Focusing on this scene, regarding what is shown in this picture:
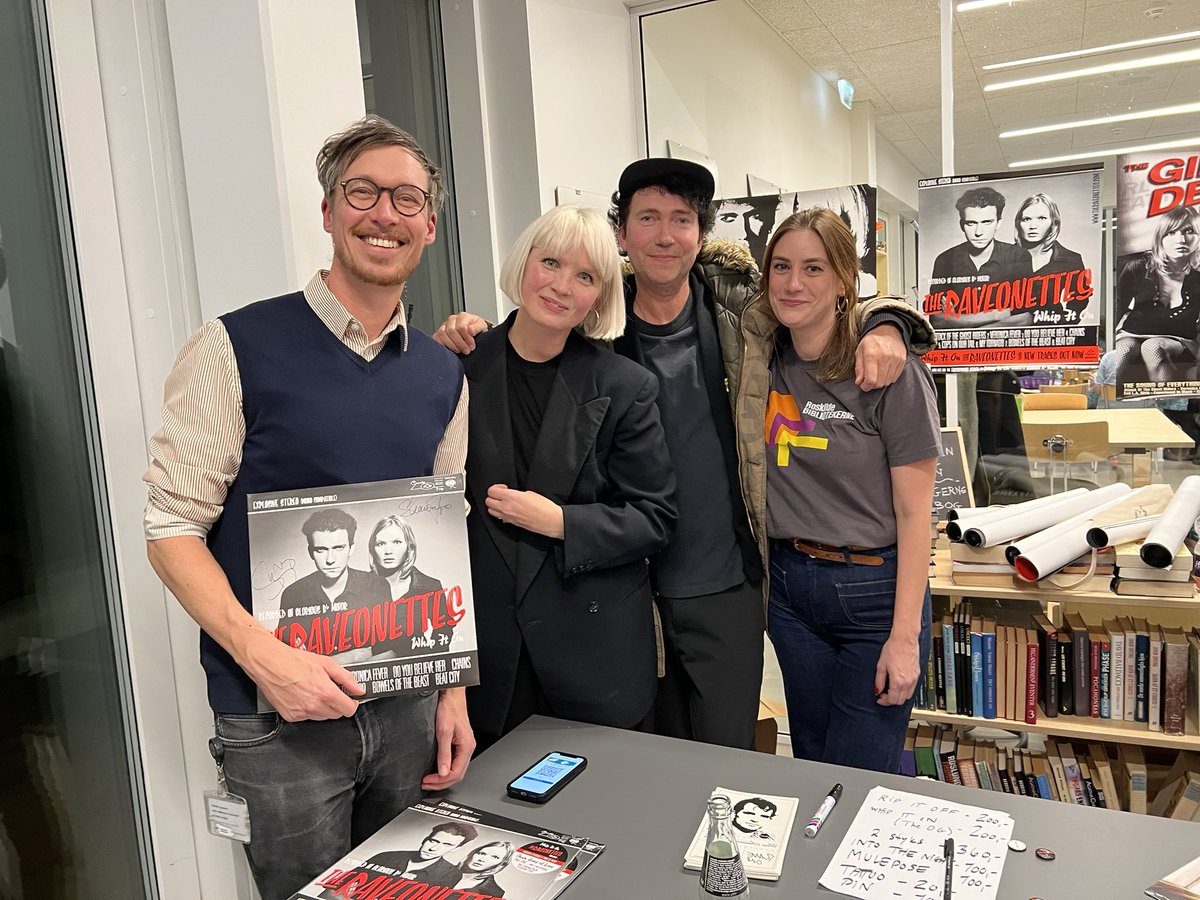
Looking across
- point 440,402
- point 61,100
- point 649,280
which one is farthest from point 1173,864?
point 61,100

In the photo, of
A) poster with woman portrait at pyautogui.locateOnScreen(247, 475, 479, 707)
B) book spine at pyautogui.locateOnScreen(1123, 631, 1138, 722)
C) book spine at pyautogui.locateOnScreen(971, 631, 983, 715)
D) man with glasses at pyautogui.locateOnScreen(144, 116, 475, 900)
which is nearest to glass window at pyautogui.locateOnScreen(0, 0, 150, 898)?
man with glasses at pyautogui.locateOnScreen(144, 116, 475, 900)

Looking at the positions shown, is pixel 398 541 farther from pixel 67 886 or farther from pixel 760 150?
pixel 760 150

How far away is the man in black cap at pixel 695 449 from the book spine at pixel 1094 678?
4.04 ft

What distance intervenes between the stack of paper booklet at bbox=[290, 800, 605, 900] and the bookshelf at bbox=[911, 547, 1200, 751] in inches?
71.1

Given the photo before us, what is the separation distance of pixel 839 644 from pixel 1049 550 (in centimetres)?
88

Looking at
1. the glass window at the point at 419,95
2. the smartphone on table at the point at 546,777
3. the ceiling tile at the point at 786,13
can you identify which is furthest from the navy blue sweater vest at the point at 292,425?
the ceiling tile at the point at 786,13

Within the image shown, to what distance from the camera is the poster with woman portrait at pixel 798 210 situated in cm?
319

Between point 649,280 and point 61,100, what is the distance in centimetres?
132

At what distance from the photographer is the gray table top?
1.12m

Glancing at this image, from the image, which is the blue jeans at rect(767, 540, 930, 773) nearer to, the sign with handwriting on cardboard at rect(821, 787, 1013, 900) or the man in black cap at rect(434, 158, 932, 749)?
the man in black cap at rect(434, 158, 932, 749)

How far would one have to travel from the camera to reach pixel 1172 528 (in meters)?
2.41

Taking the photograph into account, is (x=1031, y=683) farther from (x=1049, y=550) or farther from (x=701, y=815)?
(x=701, y=815)

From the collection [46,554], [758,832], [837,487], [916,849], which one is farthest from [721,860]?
[46,554]

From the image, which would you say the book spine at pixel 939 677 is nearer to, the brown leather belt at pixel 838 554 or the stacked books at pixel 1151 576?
the stacked books at pixel 1151 576
